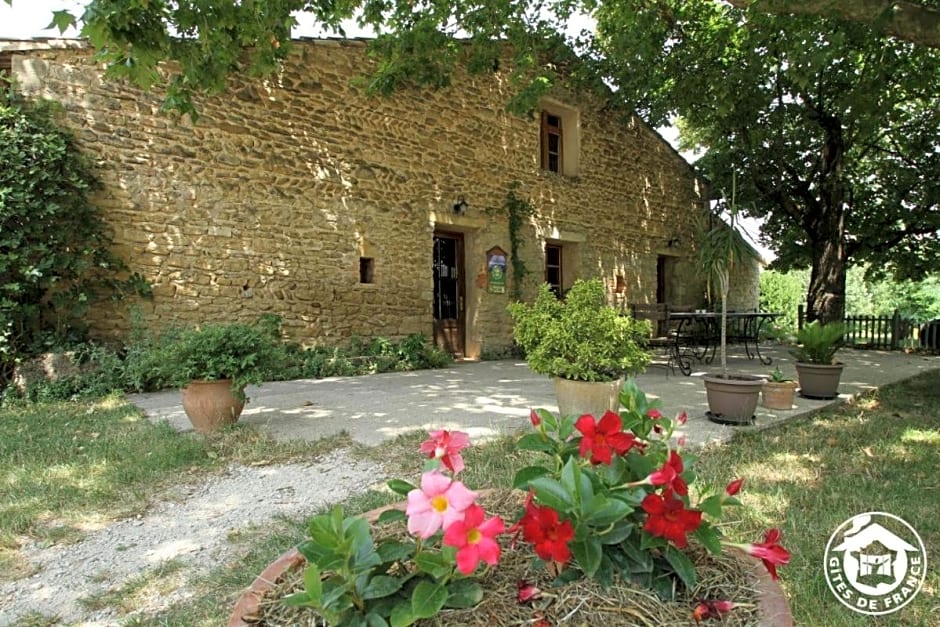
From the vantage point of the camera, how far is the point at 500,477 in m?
2.60

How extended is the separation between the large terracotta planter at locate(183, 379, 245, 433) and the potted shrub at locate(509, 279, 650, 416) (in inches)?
86.6

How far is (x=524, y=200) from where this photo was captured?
9.00 m

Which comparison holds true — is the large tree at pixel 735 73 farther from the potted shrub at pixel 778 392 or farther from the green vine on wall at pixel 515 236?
the potted shrub at pixel 778 392

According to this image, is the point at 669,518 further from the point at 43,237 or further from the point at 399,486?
the point at 43,237

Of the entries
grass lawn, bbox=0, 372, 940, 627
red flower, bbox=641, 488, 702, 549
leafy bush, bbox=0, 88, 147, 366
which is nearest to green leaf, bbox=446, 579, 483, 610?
red flower, bbox=641, 488, 702, 549

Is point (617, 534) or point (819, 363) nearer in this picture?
point (617, 534)

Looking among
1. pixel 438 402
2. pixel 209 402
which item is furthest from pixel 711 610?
pixel 438 402

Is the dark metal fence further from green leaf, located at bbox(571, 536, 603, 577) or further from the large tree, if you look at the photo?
green leaf, located at bbox(571, 536, 603, 577)

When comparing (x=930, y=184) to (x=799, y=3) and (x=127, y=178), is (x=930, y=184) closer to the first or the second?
(x=799, y=3)

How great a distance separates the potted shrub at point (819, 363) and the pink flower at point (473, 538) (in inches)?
211

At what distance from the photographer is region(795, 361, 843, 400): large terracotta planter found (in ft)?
16.1

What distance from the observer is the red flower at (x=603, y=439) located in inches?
39.4

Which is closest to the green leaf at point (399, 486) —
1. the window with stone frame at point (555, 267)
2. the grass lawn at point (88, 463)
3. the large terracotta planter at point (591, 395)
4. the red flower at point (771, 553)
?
the red flower at point (771, 553)

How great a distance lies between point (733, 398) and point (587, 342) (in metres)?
1.21
